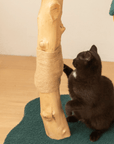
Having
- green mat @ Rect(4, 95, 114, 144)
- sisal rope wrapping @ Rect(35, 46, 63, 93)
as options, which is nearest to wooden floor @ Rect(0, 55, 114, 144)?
green mat @ Rect(4, 95, 114, 144)

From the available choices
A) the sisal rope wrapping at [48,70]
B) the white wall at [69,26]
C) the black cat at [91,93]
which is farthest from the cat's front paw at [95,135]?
the white wall at [69,26]

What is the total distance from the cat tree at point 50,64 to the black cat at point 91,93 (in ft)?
0.28

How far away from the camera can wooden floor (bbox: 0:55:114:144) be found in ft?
5.68

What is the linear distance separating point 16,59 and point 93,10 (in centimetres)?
90

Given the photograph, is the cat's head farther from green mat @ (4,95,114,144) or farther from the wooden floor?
the wooden floor

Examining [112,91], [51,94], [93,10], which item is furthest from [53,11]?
[93,10]

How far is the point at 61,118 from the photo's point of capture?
1378mm

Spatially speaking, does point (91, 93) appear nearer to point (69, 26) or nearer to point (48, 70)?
point (48, 70)

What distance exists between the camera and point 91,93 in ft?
4.05

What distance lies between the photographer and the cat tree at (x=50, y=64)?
115 cm

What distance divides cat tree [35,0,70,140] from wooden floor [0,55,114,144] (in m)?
0.40

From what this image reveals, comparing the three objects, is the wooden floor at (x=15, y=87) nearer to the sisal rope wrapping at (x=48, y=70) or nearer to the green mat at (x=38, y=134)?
the green mat at (x=38, y=134)

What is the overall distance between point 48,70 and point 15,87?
94 cm

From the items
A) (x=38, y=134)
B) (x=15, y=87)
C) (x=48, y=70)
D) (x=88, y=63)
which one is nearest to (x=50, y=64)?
(x=48, y=70)
